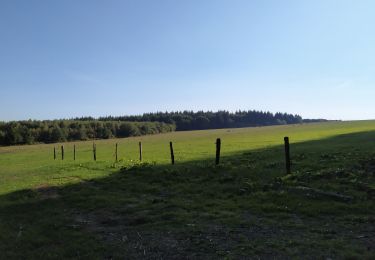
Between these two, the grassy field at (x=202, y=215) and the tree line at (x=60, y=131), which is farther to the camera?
the tree line at (x=60, y=131)

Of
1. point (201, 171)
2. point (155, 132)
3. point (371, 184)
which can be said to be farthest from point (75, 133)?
point (371, 184)

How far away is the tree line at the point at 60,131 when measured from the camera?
5217 inches

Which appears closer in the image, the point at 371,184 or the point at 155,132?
the point at 371,184

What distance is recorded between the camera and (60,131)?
142375 mm

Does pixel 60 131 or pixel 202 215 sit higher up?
pixel 60 131

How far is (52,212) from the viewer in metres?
17.0

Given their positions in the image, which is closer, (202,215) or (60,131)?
(202,215)

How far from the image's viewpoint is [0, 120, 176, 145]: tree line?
132 m

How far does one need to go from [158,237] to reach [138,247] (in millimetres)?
1004

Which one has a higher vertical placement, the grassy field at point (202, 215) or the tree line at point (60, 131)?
the tree line at point (60, 131)

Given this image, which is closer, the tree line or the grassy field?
the grassy field

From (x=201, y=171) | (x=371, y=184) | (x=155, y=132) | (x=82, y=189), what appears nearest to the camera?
(x=371, y=184)

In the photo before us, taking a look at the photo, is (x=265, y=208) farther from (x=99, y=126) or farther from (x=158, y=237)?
(x=99, y=126)

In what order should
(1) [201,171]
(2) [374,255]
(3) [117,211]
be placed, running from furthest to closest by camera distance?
(1) [201,171], (3) [117,211], (2) [374,255]
